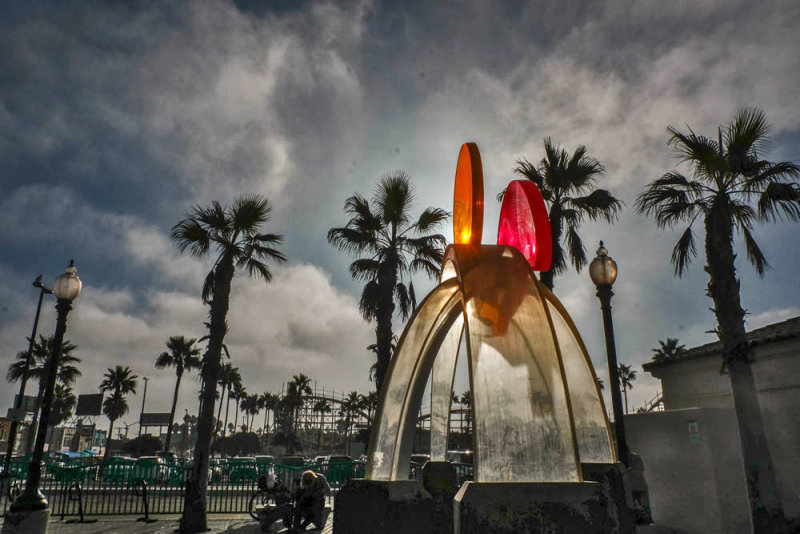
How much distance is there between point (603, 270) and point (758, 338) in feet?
16.6

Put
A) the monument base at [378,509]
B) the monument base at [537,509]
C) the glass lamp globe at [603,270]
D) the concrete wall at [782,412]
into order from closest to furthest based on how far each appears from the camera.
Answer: the monument base at [537,509], the monument base at [378,509], the glass lamp globe at [603,270], the concrete wall at [782,412]

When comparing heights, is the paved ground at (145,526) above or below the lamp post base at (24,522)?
below

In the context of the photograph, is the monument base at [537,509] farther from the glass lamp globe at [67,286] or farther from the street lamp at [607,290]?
the glass lamp globe at [67,286]

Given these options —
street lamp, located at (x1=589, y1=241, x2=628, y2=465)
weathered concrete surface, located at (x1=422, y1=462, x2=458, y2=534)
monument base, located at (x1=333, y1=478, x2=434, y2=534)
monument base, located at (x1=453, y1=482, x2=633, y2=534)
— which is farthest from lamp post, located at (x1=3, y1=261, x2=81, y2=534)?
street lamp, located at (x1=589, y1=241, x2=628, y2=465)

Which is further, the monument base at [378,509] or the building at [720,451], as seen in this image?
the building at [720,451]

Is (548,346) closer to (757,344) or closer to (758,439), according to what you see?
(758,439)

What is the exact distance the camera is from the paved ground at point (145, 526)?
1153cm

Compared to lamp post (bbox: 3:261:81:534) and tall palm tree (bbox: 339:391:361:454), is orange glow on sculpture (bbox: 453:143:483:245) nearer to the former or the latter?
lamp post (bbox: 3:261:81:534)

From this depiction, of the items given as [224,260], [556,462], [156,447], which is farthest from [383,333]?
[156,447]

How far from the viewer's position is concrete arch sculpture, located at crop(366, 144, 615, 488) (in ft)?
13.8

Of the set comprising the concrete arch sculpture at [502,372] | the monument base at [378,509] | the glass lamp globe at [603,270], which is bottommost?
the monument base at [378,509]

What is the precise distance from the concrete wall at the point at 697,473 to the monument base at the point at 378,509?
28.7ft

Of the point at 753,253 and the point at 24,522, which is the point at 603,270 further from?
the point at 24,522

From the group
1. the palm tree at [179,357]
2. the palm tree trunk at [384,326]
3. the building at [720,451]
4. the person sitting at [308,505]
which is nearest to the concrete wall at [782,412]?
the building at [720,451]
